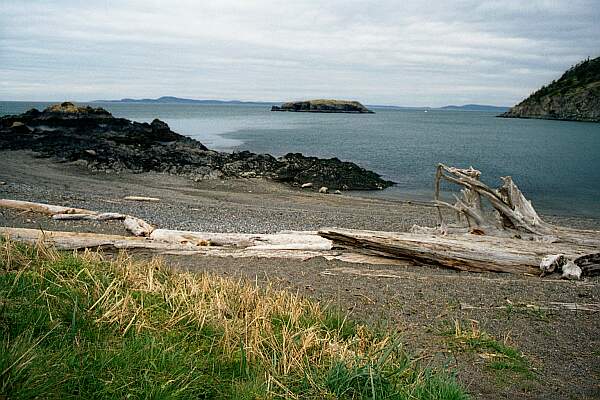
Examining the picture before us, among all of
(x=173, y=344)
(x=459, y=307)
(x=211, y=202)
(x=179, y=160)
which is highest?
(x=179, y=160)

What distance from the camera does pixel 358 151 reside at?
162ft

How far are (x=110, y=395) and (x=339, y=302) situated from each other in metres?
3.77

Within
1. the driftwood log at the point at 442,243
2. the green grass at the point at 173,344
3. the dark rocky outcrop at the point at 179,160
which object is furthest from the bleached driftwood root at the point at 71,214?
the dark rocky outcrop at the point at 179,160

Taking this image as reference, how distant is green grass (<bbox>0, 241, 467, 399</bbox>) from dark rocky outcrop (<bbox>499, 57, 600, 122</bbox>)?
120 meters

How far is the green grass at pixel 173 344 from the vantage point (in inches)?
142

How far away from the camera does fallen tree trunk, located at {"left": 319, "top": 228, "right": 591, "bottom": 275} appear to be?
8992 mm

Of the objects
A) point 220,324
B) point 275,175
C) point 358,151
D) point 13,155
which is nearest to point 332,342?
point 220,324

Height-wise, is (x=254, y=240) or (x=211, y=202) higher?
(x=254, y=240)

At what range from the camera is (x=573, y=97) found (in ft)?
398

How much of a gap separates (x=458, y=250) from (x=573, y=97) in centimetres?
12802

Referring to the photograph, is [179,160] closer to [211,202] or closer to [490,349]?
[211,202]

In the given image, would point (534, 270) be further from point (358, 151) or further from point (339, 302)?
point (358, 151)

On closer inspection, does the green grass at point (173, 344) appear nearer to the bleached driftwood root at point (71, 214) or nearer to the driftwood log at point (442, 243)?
the driftwood log at point (442, 243)

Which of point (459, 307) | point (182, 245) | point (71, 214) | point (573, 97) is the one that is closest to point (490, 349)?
point (459, 307)
